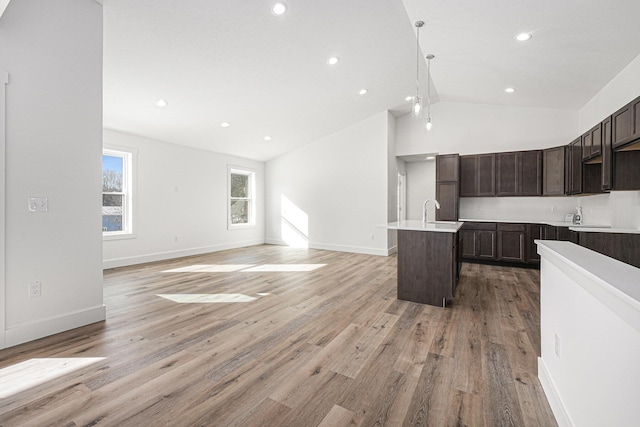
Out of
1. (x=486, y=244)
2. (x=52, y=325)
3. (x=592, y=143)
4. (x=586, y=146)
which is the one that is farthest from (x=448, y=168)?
(x=52, y=325)

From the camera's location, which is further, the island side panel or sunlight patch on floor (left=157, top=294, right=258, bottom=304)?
sunlight patch on floor (left=157, top=294, right=258, bottom=304)

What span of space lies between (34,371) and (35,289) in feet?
2.65

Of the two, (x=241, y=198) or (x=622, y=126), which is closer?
(x=622, y=126)

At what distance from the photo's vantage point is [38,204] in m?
2.53

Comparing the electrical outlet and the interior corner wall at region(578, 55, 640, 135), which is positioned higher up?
the interior corner wall at region(578, 55, 640, 135)

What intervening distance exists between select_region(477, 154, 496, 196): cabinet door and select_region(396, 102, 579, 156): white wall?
0.33 m

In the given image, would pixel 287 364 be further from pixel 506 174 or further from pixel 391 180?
pixel 506 174

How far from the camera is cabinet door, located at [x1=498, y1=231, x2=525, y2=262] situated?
208 inches

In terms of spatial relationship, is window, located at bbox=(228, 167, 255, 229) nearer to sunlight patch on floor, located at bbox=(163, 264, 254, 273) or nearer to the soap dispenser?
sunlight patch on floor, located at bbox=(163, 264, 254, 273)

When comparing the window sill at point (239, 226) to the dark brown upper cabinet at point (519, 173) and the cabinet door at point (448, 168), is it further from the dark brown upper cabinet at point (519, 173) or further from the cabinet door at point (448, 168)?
the dark brown upper cabinet at point (519, 173)

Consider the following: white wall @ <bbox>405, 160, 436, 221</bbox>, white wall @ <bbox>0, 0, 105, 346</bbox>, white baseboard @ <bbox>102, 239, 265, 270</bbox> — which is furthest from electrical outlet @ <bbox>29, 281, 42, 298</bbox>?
white wall @ <bbox>405, 160, 436, 221</bbox>

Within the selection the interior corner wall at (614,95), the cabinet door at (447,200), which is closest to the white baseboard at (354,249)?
the cabinet door at (447,200)

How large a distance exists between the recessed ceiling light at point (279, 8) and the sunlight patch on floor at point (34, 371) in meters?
3.50

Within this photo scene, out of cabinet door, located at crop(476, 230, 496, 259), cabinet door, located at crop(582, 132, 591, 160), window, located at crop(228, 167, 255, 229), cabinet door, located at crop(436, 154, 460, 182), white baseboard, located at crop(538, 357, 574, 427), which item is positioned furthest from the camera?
window, located at crop(228, 167, 255, 229)
